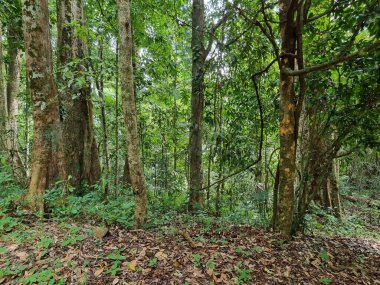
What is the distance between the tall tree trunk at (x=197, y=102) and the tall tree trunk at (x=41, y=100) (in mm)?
3113

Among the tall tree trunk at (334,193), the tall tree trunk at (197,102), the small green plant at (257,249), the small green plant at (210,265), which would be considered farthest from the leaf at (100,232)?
the tall tree trunk at (334,193)

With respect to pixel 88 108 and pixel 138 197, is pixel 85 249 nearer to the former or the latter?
pixel 138 197

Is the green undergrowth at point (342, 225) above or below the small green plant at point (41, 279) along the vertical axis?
below

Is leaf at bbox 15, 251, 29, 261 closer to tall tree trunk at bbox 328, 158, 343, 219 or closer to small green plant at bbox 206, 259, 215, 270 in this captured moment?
small green plant at bbox 206, 259, 215, 270

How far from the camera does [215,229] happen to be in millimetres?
4816

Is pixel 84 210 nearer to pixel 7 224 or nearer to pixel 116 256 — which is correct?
pixel 7 224

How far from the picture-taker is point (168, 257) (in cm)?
351

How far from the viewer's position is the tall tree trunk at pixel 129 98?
3.94m

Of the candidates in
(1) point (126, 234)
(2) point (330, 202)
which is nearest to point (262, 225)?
(1) point (126, 234)

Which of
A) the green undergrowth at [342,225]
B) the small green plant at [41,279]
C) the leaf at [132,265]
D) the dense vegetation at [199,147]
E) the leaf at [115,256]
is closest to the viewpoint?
the small green plant at [41,279]

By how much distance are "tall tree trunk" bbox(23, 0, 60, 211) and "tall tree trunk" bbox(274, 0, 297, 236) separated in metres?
4.18

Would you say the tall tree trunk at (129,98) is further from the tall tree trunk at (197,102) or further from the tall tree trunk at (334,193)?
the tall tree trunk at (334,193)

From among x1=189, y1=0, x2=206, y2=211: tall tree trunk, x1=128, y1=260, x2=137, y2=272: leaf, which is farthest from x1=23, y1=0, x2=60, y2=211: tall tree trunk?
x1=189, y1=0, x2=206, y2=211: tall tree trunk

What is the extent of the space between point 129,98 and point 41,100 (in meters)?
1.94
